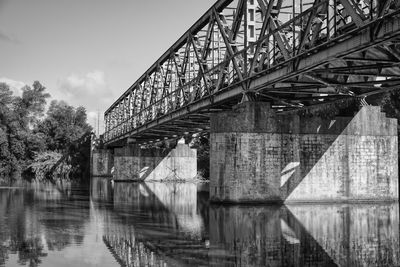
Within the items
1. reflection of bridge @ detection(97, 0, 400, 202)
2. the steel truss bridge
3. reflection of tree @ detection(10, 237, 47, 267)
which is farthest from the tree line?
reflection of tree @ detection(10, 237, 47, 267)

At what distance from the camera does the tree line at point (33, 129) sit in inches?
3971

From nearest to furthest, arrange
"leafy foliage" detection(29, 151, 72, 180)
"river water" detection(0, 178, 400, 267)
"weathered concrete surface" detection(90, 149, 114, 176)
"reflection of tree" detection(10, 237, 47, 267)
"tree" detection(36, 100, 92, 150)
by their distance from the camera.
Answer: "reflection of tree" detection(10, 237, 47, 267) → "river water" detection(0, 178, 400, 267) → "weathered concrete surface" detection(90, 149, 114, 176) → "leafy foliage" detection(29, 151, 72, 180) → "tree" detection(36, 100, 92, 150)

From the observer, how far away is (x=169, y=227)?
2164cm

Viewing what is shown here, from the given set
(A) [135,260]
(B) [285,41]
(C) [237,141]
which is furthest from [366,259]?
(C) [237,141]

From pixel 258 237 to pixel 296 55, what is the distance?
27.3 ft

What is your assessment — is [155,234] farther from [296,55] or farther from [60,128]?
[60,128]

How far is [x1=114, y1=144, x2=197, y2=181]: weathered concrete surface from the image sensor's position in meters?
72.2

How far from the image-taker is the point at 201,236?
62.5 ft

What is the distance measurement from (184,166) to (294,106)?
41194 millimetres

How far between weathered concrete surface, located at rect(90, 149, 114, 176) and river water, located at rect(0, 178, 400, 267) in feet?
224

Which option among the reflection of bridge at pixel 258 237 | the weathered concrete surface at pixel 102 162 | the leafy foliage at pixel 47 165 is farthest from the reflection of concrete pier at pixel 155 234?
the leafy foliage at pixel 47 165

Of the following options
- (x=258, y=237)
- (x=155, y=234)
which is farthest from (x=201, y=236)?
(x=258, y=237)

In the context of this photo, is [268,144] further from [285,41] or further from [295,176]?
[285,41]

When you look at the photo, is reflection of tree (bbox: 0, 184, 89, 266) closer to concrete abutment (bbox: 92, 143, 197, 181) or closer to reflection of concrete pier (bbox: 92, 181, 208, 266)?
reflection of concrete pier (bbox: 92, 181, 208, 266)
